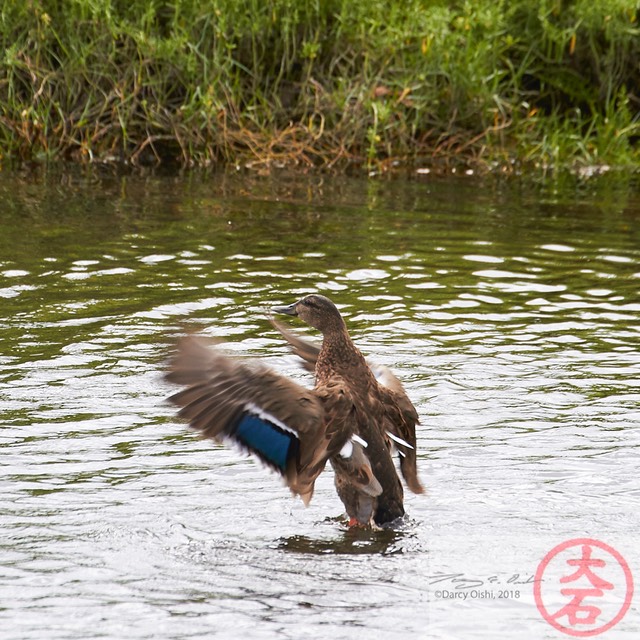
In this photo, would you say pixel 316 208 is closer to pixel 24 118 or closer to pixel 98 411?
pixel 24 118

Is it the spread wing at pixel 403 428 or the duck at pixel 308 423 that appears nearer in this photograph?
the duck at pixel 308 423

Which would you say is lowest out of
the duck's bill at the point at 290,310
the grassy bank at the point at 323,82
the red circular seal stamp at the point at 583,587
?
the red circular seal stamp at the point at 583,587

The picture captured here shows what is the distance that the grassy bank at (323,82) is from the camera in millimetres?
13172

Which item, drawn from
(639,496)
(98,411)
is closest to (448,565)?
(639,496)

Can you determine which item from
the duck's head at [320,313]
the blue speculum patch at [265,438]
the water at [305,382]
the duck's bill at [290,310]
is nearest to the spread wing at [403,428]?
the water at [305,382]

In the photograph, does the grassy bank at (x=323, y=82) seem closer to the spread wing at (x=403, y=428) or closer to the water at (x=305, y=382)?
the water at (x=305, y=382)

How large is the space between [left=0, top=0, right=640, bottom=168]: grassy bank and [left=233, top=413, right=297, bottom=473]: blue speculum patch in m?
8.30

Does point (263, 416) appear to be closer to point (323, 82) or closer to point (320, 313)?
point (320, 313)

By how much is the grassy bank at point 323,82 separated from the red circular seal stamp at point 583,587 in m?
8.97

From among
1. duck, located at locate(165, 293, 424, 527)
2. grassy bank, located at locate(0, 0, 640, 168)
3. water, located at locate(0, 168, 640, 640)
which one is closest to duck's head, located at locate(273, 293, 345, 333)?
duck, located at locate(165, 293, 424, 527)

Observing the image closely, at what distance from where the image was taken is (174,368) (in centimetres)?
548

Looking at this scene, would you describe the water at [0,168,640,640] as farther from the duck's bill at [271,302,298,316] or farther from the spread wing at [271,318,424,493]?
the duck's bill at [271,302,298,316]

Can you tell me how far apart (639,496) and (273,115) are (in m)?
8.98
